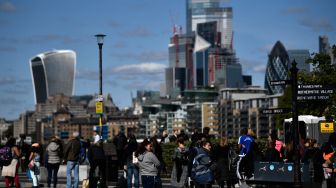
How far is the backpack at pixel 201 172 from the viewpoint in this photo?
73.5 ft

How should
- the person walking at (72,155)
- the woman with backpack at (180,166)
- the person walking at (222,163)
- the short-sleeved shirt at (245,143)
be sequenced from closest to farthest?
the short-sleeved shirt at (245,143), the person walking at (222,163), the woman with backpack at (180,166), the person walking at (72,155)

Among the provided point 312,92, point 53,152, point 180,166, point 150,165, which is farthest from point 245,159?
point 53,152

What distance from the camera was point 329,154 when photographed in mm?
24406

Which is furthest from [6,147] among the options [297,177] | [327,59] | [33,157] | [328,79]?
[327,59]

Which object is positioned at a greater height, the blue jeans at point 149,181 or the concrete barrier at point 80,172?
the blue jeans at point 149,181

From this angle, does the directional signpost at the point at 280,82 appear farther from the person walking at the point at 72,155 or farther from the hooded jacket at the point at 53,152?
the hooded jacket at the point at 53,152

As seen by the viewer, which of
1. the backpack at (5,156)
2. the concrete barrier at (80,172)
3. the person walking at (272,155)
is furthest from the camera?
the concrete barrier at (80,172)

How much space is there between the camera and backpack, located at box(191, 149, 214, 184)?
73.5 ft

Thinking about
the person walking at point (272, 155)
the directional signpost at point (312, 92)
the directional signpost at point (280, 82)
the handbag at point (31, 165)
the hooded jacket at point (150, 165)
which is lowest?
the handbag at point (31, 165)

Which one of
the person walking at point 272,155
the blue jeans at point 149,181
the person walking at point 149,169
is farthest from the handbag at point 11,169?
the person walking at point 272,155

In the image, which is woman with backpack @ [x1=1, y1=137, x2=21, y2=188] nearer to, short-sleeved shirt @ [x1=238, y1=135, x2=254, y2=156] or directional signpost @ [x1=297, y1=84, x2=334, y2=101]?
short-sleeved shirt @ [x1=238, y1=135, x2=254, y2=156]

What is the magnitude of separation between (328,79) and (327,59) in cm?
446

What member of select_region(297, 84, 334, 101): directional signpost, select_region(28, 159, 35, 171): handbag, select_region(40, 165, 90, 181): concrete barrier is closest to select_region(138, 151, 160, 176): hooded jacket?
select_region(297, 84, 334, 101): directional signpost

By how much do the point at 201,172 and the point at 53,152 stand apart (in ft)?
27.3
